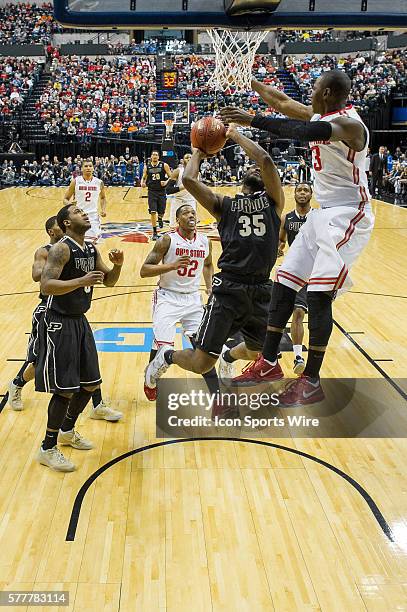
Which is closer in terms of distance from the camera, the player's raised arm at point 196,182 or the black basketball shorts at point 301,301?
the player's raised arm at point 196,182

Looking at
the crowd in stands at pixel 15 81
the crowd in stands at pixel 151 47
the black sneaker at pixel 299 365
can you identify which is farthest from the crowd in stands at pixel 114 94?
the black sneaker at pixel 299 365

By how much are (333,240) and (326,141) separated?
577mm

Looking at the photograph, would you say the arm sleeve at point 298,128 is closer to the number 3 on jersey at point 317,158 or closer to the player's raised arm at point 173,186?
the number 3 on jersey at point 317,158

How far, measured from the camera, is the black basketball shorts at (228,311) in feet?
16.4

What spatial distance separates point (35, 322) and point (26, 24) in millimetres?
39110

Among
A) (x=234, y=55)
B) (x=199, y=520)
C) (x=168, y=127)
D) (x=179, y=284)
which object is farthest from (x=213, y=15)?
(x=168, y=127)

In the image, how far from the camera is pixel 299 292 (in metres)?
7.24

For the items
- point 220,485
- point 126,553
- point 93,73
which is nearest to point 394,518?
point 220,485

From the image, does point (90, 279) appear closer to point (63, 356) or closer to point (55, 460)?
point (63, 356)

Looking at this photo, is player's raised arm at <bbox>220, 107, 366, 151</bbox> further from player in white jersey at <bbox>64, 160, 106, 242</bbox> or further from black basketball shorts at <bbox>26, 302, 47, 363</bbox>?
player in white jersey at <bbox>64, 160, 106, 242</bbox>

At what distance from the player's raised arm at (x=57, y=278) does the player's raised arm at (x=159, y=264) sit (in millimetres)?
1036

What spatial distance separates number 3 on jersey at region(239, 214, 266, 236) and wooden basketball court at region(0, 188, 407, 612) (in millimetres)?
1738

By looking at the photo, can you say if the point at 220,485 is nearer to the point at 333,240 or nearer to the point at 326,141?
the point at 333,240

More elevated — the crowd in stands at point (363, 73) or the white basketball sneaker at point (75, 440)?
the crowd in stands at point (363, 73)
